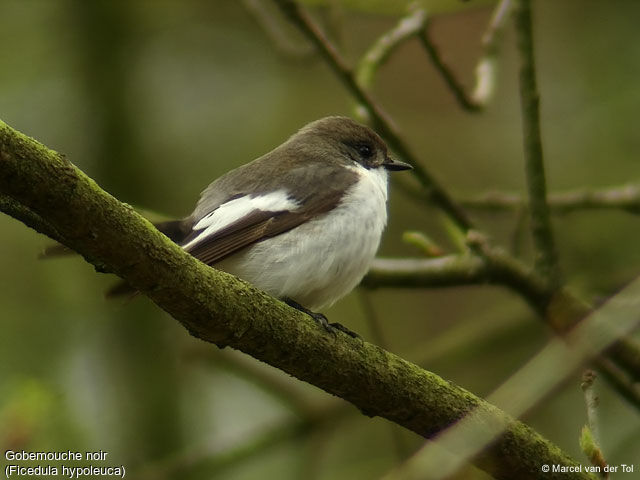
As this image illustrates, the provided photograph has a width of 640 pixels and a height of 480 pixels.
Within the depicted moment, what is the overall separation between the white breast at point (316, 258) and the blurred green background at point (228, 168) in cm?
129

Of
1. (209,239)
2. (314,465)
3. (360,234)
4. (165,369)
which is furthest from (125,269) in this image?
(165,369)

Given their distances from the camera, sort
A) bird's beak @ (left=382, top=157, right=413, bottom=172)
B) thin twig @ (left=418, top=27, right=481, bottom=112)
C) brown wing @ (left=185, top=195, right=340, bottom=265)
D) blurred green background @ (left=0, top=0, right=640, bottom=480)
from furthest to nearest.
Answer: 1. blurred green background @ (left=0, top=0, right=640, bottom=480)
2. bird's beak @ (left=382, top=157, right=413, bottom=172)
3. thin twig @ (left=418, top=27, right=481, bottom=112)
4. brown wing @ (left=185, top=195, right=340, bottom=265)

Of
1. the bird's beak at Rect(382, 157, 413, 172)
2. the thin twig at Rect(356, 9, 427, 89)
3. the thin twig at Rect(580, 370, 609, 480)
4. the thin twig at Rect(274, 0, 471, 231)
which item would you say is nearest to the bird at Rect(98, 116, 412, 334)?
the thin twig at Rect(274, 0, 471, 231)

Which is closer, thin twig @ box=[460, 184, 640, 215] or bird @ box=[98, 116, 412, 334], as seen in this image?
bird @ box=[98, 116, 412, 334]

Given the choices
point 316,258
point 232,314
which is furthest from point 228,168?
point 232,314

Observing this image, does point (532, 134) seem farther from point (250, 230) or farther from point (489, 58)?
point (250, 230)

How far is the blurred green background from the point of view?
5.87 m

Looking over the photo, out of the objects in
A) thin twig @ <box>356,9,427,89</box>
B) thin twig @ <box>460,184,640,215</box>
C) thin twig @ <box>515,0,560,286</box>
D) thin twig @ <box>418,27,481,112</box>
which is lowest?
thin twig @ <box>460,184,640,215</box>

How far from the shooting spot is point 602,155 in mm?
6508

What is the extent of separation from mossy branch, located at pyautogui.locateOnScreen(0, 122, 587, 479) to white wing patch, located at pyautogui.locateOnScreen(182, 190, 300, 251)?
1188mm

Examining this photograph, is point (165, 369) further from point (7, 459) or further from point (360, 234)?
point (360, 234)

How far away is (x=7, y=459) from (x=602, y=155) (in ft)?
15.3

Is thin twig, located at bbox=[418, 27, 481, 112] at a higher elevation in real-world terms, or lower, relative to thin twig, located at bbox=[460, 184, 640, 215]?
higher

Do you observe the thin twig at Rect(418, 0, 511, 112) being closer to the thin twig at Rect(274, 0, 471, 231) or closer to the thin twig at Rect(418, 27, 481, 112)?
the thin twig at Rect(418, 27, 481, 112)
